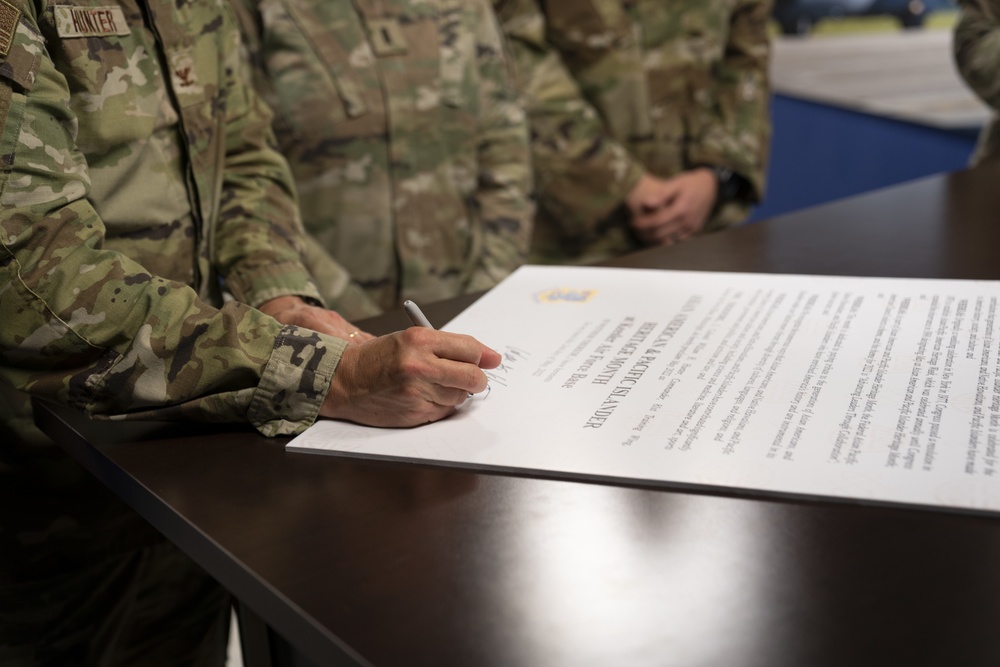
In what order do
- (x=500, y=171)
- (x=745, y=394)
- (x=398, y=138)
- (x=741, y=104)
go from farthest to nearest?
(x=741, y=104) → (x=500, y=171) → (x=398, y=138) → (x=745, y=394)

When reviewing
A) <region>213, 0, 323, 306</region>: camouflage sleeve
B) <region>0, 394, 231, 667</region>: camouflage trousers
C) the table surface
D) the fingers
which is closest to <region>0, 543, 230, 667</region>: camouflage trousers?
<region>0, 394, 231, 667</region>: camouflage trousers

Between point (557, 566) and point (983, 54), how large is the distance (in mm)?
1778

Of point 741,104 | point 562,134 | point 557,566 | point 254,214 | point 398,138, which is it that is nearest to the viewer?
point 557,566

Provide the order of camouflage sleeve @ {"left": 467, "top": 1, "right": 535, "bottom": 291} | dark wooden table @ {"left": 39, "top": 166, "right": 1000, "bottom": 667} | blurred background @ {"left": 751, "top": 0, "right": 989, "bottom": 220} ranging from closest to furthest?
dark wooden table @ {"left": 39, "top": 166, "right": 1000, "bottom": 667} < camouflage sleeve @ {"left": 467, "top": 1, "right": 535, "bottom": 291} < blurred background @ {"left": 751, "top": 0, "right": 989, "bottom": 220}

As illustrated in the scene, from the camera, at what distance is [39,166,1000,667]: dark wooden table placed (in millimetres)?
462

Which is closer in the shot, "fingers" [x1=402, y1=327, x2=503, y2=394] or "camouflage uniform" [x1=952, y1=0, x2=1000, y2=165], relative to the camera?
"fingers" [x1=402, y1=327, x2=503, y2=394]

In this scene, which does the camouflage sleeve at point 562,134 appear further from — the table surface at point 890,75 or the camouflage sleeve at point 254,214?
the table surface at point 890,75

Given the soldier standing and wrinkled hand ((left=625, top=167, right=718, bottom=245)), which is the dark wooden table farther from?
wrinkled hand ((left=625, top=167, right=718, bottom=245))

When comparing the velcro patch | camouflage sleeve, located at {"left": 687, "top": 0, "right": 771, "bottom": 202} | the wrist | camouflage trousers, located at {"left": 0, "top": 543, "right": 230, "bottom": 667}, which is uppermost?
the velcro patch

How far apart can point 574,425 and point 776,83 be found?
124 inches

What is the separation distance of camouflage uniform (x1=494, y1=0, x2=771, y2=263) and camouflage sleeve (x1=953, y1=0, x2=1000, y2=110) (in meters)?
0.38

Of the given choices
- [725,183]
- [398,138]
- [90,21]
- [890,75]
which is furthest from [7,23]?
[890,75]

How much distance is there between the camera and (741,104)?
209cm

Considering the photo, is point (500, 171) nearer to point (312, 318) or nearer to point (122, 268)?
point (312, 318)
